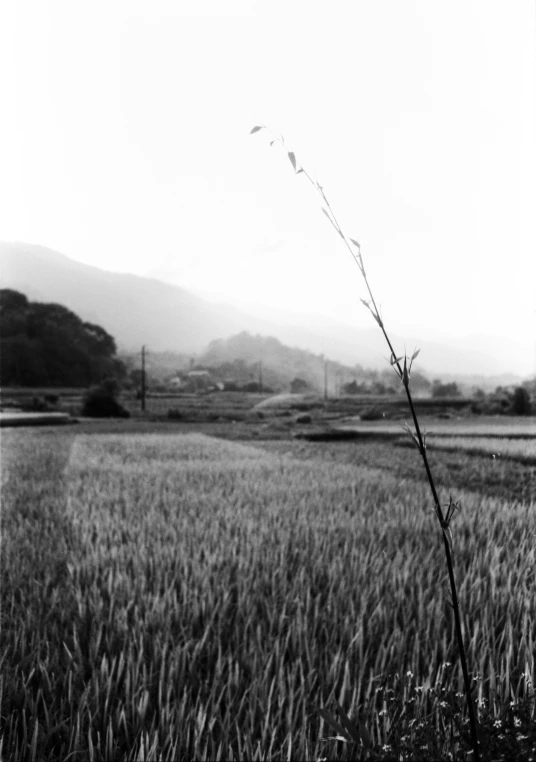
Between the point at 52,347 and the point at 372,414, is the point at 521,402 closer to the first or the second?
the point at 372,414

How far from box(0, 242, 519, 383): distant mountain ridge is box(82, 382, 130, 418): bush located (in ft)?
0.52

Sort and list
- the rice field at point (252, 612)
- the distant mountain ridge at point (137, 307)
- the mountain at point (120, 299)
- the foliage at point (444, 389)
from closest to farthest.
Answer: the rice field at point (252, 612)
the foliage at point (444, 389)
the distant mountain ridge at point (137, 307)
the mountain at point (120, 299)

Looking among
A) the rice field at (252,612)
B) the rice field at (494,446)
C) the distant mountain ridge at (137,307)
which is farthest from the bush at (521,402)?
the distant mountain ridge at (137,307)

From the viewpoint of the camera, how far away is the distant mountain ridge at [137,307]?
1777 mm

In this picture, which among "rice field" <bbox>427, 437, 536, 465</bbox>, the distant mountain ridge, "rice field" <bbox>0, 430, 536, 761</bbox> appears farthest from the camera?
the distant mountain ridge

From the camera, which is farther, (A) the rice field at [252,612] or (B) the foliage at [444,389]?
(B) the foliage at [444,389]

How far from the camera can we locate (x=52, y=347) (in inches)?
81.6

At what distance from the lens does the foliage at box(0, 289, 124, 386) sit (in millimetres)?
2057

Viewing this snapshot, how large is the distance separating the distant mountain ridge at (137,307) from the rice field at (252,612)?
33 centimetres

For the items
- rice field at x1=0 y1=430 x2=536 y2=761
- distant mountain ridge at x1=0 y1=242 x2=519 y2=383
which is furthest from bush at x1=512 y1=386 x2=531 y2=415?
distant mountain ridge at x1=0 y1=242 x2=519 y2=383

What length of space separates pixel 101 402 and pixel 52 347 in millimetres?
245

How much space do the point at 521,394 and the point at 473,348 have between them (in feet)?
0.52

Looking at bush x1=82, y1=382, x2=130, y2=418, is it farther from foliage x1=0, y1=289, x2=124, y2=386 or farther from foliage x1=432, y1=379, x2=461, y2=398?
foliage x1=432, y1=379, x2=461, y2=398

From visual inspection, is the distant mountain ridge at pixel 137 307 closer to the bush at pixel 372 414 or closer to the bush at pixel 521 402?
the bush at pixel 372 414
